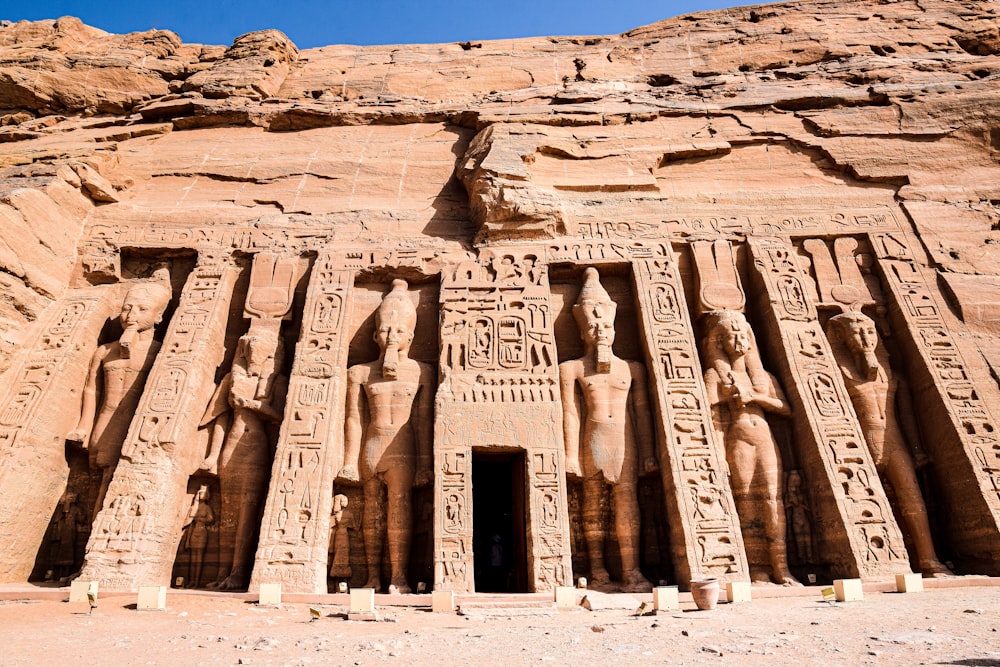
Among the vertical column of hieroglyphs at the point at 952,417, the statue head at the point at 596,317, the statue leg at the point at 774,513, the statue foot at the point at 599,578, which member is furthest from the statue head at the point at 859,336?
the statue foot at the point at 599,578

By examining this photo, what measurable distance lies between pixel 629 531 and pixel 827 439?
270 centimetres

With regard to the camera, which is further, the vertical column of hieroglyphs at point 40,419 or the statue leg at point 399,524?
the vertical column of hieroglyphs at point 40,419

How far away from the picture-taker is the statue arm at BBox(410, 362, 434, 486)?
26.9 feet

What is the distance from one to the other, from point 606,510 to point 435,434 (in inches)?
91.7

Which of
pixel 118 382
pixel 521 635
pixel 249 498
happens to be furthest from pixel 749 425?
pixel 118 382

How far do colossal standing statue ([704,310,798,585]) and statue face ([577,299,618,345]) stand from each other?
55.0 inches

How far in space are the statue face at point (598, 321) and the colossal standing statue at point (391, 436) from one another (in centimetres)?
224

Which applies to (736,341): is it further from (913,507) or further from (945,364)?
(913,507)

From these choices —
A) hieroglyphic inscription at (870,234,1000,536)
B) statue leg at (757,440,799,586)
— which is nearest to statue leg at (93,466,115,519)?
statue leg at (757,440,799,586)

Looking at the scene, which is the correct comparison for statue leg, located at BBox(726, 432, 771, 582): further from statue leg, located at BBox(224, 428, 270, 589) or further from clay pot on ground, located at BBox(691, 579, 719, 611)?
statue leg, located at BBox(224, 428, 270, 589)

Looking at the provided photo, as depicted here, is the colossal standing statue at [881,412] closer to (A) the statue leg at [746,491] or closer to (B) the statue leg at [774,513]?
(B) the statue leg at [774,513]

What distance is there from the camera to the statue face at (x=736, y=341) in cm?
893

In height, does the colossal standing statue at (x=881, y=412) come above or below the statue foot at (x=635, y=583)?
above

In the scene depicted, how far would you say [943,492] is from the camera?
26.9ft
